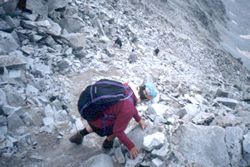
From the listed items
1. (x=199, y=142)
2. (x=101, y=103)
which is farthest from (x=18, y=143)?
(x=199, y=142)

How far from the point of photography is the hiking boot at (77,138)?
275cm

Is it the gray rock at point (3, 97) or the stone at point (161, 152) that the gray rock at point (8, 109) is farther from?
the stone at point (161, 152)

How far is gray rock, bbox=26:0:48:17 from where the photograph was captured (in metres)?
4.57

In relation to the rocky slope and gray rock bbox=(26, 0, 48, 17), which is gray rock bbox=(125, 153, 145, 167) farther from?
gray rock bbox=(26, 0, 48, 17)

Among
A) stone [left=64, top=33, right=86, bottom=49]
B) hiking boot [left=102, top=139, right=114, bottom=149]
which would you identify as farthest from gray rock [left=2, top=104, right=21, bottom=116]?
stone [left=64, top=33, right=86, bottom=49]

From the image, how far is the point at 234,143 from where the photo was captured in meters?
2.63

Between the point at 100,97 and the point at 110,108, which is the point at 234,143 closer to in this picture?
the point at 110,108

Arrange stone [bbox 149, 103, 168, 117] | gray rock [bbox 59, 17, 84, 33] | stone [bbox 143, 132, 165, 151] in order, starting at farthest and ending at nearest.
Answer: gray rock [bbox 59, 17, 84, 33], stone [bbox 149, 103, 168, 117], stone [bbox 143, 132, 165, 151]

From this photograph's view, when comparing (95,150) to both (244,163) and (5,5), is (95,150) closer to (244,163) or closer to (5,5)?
(244,163)

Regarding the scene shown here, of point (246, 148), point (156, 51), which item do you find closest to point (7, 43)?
point (246, 148)

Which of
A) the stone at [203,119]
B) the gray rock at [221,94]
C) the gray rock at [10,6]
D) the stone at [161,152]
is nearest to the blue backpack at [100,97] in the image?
the stone at [161,152]

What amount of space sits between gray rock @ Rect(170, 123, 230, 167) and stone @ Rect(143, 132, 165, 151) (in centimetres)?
32

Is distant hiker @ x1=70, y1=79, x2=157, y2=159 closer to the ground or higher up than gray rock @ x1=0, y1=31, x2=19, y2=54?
higher up

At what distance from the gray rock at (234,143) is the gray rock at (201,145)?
0.09m
